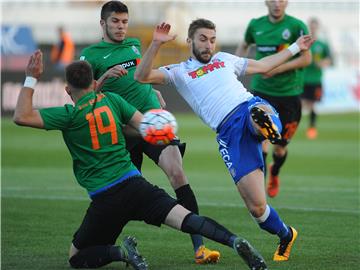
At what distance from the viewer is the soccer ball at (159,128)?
7242 millimetres

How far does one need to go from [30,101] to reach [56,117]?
0.25m

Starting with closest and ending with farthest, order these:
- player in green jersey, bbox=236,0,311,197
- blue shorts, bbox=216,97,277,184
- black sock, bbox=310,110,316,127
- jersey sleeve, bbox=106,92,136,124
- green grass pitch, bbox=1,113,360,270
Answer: jersey sleeve, bbox=106,92,136,124
blue shorts, bbox=216,97,277,184
green grass pitch, bbox=1,113,360,270
player in green jersey, bbox=236,0,311,197
black sock, bbox=310,110,316,127

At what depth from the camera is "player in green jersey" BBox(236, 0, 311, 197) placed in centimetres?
1283

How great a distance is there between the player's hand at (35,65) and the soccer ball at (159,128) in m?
0.96

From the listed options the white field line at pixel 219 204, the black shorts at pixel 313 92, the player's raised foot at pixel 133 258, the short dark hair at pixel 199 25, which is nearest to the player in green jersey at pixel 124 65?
the short dark hair at pixel 199 25

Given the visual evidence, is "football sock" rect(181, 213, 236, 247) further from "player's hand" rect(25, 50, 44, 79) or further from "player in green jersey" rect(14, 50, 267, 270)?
"player's hand" rect(25, 50, 44, 79)

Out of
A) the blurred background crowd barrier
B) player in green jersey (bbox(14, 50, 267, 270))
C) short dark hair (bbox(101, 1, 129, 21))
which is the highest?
short dark hair (bbox(101, 1, 129, 21))

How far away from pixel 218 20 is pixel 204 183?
32.5 m

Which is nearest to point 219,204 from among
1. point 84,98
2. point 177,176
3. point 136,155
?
point 136,155

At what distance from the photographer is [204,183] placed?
50.7 feet

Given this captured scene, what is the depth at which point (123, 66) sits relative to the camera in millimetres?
9344

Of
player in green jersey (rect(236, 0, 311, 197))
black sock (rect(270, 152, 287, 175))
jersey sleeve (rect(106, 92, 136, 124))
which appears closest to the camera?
jersey sleeve (rect(106, 92, 136, 124))

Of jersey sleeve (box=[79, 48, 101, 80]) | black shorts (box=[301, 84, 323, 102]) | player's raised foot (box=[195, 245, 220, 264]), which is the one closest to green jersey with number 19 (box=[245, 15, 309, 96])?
jersey sleeve (box=[79, 48, 101, 80])

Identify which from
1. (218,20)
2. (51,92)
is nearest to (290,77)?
(51,92)
